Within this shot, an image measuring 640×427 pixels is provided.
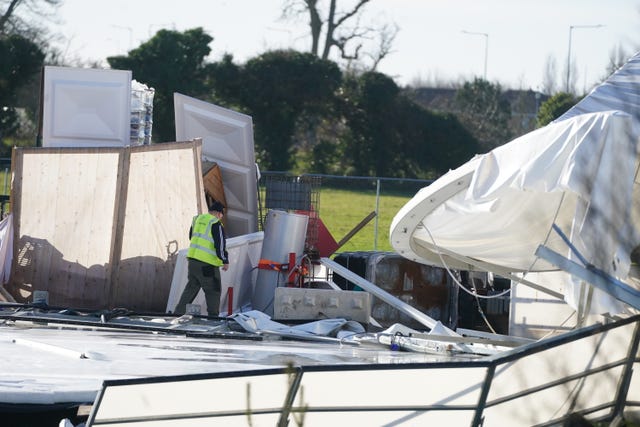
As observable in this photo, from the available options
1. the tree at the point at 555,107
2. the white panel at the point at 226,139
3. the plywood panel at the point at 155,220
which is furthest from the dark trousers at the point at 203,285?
the tree at the point at 555,107

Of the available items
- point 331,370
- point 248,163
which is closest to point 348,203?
point 248,163

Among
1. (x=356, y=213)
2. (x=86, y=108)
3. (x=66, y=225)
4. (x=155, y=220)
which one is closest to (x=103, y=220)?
(x=66, y=225)

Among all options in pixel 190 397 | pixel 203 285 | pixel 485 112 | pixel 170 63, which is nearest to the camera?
pixel 190 397

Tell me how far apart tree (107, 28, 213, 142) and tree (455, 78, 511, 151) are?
10261 millimetres

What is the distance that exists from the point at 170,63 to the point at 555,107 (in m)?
14.0

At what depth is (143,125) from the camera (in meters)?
18.7

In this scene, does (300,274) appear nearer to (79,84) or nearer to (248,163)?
(248,163)

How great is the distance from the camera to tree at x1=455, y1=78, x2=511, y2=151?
4522cm

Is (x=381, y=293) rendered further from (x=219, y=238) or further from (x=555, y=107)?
(x=555, y=107)

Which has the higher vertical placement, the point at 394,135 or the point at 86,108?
the point at 394,135

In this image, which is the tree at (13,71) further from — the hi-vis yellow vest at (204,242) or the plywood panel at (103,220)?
the hi-vis yellow vest at (204,242)

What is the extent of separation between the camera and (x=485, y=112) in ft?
161

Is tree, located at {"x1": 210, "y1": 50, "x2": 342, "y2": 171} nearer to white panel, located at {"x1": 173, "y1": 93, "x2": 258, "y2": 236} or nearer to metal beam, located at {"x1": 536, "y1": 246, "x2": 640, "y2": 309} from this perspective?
white panel, located at {"x1": 173, "y1": 93, "x2": 258, "y2": 236}

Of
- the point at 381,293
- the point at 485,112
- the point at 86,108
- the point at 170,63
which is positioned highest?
the point at 170,63
